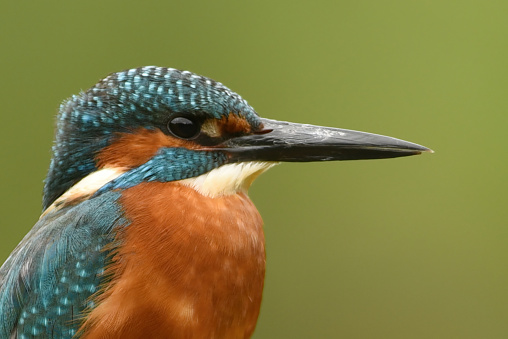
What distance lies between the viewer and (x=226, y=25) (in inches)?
180

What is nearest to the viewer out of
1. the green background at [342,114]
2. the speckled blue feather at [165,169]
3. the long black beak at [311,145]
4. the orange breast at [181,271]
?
the orange breast at [181,271]

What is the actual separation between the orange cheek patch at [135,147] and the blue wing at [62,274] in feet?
0.36

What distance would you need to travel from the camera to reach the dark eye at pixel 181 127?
2.56 m

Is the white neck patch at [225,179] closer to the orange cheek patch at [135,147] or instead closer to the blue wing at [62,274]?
the orange cheek patch at [135,147]

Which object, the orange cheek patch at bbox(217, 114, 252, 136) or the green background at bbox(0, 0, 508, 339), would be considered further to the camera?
the green background at bbox(0, 0, 508, 339)

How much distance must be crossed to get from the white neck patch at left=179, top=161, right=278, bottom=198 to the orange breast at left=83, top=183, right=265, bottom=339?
2 cm

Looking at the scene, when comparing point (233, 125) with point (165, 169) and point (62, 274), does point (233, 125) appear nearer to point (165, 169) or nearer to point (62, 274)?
point (165, 169)

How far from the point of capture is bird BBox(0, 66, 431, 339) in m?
2.38

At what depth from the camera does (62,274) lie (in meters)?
2.41

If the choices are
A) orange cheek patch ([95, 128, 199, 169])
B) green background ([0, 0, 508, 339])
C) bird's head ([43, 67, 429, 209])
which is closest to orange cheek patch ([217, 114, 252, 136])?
bird's head ([43, 67, 429, 209])

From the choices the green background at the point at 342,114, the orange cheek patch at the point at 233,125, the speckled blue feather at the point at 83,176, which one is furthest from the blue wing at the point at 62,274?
the green background at the point at 342,114

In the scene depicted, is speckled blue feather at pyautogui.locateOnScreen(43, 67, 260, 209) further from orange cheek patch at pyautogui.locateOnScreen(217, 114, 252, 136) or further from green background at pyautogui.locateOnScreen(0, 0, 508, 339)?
green background at pyautogui.locateOnScreen(0, 0, 508, 339)

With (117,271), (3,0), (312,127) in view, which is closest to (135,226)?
(117,271)

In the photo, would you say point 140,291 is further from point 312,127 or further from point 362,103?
point 362,103
